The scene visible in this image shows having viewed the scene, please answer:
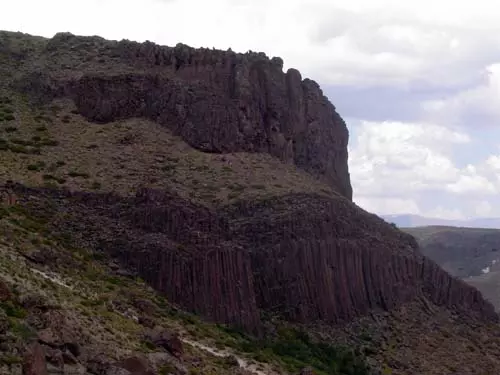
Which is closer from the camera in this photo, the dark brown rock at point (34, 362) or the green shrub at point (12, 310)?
the dark brown rock at point (34, 362)

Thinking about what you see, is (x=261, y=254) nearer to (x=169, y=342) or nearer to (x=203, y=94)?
(x=203, y=94)

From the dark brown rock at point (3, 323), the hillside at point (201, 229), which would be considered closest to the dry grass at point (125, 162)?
the hillside at point (201, 229)

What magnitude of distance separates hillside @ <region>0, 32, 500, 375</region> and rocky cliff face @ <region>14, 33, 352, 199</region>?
12 cm

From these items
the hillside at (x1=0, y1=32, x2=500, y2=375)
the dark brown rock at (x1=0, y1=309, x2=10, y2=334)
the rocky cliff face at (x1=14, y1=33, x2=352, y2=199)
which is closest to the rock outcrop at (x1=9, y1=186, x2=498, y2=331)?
the hillside at (x1=0, y1=32, x2=500, y2=375)

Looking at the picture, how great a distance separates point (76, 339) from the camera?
30797 mm

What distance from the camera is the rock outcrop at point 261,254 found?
49625mm

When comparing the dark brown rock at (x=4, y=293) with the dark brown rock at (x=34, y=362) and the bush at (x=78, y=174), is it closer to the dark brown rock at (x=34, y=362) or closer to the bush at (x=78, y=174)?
the dark brown rock at (x=34, y=362)

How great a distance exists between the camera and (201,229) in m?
52.6

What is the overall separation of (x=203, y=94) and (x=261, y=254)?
15063 mm

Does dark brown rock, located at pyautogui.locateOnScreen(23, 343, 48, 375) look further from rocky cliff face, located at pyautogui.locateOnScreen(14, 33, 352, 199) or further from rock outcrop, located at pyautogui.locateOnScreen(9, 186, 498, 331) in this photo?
rocky cliff face, located at pyautogui.locateOnScreen(14, 33, 352, 199)

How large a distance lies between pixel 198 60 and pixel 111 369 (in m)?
41.3

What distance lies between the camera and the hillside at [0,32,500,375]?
41969 millimetres

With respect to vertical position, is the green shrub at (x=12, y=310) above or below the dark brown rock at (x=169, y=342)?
above

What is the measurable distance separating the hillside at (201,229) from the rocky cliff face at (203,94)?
0.40 feet
